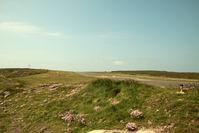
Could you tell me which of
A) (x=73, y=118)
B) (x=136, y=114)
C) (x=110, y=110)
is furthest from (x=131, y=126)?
(x=73, y=118)

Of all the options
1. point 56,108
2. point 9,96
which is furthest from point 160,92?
point 9,96

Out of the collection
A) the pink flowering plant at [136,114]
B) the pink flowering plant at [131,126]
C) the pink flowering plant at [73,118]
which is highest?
the pink flowering plant at [136,114]

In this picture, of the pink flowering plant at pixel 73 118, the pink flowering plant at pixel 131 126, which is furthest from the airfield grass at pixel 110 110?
the pink flowering plant at pixel 131 126

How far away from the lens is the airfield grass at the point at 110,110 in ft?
24.3

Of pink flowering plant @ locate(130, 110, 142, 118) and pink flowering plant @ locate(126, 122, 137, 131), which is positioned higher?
pink flowering plant @ locate(130, 110, 142, 118)

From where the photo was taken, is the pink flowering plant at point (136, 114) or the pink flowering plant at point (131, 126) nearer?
the pink flowering plant at point (131, 126)

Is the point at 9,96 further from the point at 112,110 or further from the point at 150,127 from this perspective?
the point at 150,127

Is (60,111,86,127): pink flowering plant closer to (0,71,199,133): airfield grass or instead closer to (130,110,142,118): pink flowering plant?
(0,71,199,133): airfield grass

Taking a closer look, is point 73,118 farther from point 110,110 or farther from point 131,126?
point 131,126

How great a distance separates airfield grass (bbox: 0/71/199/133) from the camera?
7395 millimetres

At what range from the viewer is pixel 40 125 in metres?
11.1

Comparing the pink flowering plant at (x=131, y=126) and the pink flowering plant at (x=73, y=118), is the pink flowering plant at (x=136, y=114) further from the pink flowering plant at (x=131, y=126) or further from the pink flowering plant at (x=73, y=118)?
the pink flowering plant at (x=73, y=118)

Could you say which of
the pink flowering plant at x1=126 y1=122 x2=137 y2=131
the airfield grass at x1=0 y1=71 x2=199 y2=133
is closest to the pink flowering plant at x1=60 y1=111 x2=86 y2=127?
the airfield grass at x1=0 y1=71 x2=199 y2=133

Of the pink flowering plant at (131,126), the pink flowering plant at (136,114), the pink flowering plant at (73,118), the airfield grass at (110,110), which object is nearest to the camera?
the pink flowering plant at (131,126)
